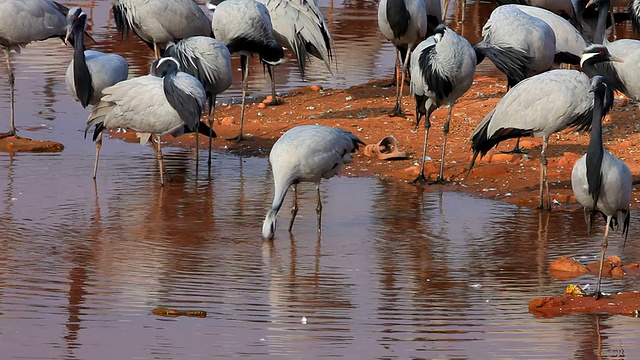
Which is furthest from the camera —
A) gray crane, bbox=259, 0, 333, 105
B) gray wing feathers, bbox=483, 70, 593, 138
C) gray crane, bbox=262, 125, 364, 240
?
gray crane, bbox=259, 0, 333, 105

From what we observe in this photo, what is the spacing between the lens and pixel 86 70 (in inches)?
465

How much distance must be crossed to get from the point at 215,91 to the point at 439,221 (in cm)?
339

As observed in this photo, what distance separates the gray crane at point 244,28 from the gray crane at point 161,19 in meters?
0.40

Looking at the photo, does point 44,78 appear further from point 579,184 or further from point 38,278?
point 579,184

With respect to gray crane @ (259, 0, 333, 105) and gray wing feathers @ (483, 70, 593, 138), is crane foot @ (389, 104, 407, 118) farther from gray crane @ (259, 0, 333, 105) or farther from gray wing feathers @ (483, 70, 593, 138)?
gray wing feathers @ (483, 70, 593, 138)

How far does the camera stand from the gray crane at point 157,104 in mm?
10953

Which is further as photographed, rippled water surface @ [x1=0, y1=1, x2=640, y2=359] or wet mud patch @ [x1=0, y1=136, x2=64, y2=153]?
wet mud patch @ [x1=0, y1=136, x2=64, y2=153]

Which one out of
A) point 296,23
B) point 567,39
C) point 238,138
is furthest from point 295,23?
point 567,39

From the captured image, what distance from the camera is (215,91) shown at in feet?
40.7

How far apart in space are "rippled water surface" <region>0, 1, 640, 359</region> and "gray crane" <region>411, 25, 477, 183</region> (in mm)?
937

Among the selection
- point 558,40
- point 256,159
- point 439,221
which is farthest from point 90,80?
point 558,40

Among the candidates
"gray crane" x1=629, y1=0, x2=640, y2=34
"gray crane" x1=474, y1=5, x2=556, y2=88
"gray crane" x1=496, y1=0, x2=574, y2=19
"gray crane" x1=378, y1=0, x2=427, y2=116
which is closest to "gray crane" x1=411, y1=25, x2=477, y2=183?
"gray crane" x1=474, y1=5, x2=556, y2=88

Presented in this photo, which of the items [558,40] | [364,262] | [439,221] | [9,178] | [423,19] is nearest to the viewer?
[364,262]

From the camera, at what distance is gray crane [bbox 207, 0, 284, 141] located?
13.3 m
